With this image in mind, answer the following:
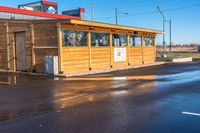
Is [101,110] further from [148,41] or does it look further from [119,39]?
[148,41]

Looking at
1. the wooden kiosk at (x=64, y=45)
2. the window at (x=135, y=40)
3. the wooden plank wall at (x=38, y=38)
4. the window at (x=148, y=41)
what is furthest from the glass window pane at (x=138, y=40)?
the wooden plank wall at (x=38, y=38)

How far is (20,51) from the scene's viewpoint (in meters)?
22.1

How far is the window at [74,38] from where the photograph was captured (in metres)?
20.4

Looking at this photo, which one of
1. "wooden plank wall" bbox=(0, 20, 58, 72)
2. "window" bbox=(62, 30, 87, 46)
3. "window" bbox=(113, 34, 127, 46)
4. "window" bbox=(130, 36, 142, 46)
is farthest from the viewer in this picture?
"window" bbox=(130, 36, 142, 46)

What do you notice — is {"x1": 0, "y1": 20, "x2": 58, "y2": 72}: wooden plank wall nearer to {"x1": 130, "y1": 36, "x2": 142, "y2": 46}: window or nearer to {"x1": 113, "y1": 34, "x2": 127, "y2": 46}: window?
{"x1": 113, "y1": 34, "x2": 127, "y2": 46}: window

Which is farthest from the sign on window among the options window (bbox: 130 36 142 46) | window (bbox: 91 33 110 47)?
window (bbox: 130 36 142 46)

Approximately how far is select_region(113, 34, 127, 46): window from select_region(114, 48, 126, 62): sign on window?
51 cm

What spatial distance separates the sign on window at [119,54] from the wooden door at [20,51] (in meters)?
7.84

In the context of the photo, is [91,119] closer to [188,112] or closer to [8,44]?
[188,112]

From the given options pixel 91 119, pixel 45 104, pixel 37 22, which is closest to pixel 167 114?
pixel 91 119

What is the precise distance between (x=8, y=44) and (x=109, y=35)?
7.88 meters

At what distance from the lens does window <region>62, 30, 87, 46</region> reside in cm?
2038

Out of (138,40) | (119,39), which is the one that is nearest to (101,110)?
(119,39)

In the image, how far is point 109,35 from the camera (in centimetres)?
2497
